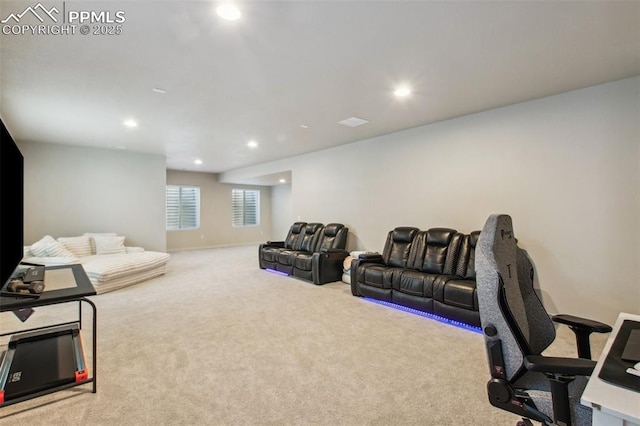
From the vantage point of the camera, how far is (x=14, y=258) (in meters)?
2.17

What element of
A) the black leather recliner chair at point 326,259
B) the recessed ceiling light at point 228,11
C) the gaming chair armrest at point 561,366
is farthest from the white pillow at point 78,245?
the gaming chair armrest at point 561,366

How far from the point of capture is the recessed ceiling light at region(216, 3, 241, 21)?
1884 mm

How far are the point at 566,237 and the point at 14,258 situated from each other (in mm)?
5116

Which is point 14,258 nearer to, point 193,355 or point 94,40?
point 193,355

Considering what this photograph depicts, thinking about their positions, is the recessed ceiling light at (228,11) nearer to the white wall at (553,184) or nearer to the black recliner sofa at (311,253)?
the white wall at (553,184)

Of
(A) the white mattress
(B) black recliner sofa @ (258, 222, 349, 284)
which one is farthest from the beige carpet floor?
(B) black recliner sofa @ (258, 222, 349, 284)

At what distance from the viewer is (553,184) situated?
341cm

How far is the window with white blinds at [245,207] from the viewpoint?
34.8ft

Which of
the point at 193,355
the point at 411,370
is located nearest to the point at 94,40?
the point at 193,355

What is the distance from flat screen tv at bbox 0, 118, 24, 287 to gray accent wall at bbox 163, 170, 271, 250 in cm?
703

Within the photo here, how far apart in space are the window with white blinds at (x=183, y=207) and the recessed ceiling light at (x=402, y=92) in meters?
7.95

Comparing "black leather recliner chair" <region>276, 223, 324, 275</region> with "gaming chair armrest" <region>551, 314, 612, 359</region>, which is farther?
"black leather recliner chair" <region>276, 223, 324, 275</region>

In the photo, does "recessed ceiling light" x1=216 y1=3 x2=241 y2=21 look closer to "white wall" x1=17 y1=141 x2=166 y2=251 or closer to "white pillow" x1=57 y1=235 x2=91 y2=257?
"white pillow" x1=57 y1=235 x2=91 y2=257

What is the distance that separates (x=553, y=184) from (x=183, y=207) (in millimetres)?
9327
